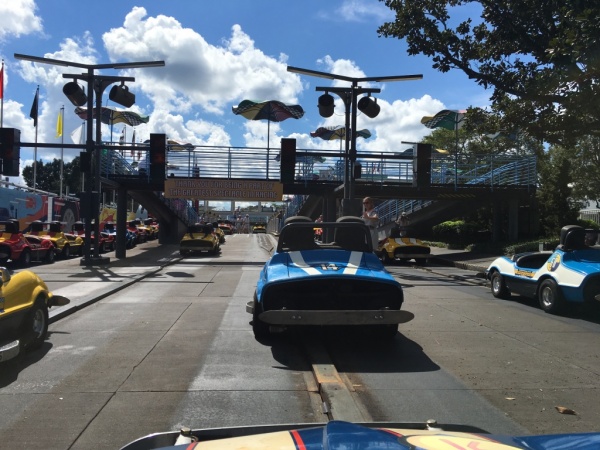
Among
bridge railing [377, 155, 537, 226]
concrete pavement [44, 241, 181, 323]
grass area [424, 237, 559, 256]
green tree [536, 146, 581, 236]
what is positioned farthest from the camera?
bridge railing [377, 155, 537, 226]

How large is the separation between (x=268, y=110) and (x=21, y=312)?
2772 centimetres

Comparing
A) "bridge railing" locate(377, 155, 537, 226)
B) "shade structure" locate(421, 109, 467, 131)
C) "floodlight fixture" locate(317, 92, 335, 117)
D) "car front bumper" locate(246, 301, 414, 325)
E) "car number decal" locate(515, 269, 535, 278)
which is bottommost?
"car front bumper" locate(246, 301, 414, 325)

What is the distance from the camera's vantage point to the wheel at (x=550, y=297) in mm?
9766

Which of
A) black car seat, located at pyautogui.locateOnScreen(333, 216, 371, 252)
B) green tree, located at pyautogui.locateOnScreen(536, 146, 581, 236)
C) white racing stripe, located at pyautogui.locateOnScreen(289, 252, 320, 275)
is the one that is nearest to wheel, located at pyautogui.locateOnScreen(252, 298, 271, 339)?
white racing stripe, located at pyautogui.locateOnScreen(289, 252, 320, 275)

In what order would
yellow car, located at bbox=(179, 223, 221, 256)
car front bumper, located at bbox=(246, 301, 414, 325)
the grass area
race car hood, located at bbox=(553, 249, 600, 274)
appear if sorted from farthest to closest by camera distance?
yellow car, located at bbox=(179, 223, 221, 256), the grass area, race car hood, located at bbox=(553, 249, 600, 274), car front bumper, located at bbox=(246, 301, 414, 325)

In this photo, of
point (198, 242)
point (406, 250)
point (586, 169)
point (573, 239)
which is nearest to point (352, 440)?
point (573, 239)

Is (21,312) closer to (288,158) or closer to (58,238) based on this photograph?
(288,158)

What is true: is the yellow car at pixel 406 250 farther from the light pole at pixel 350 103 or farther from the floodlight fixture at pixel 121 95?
the floodlight fixture at pixel 121 95

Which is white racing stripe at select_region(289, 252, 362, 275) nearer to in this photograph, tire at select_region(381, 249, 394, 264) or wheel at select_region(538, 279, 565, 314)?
wheel at select_region(538, 279, 565, 314)

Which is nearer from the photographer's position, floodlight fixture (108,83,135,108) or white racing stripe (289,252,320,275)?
white racing stripe (289,252,320,275)

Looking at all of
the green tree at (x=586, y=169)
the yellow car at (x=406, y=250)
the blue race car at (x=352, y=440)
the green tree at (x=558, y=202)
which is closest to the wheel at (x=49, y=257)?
the yellow car at (x=406, y=250)

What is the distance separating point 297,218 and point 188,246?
67.8ft

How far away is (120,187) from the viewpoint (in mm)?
25906

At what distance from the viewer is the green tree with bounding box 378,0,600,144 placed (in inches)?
457
